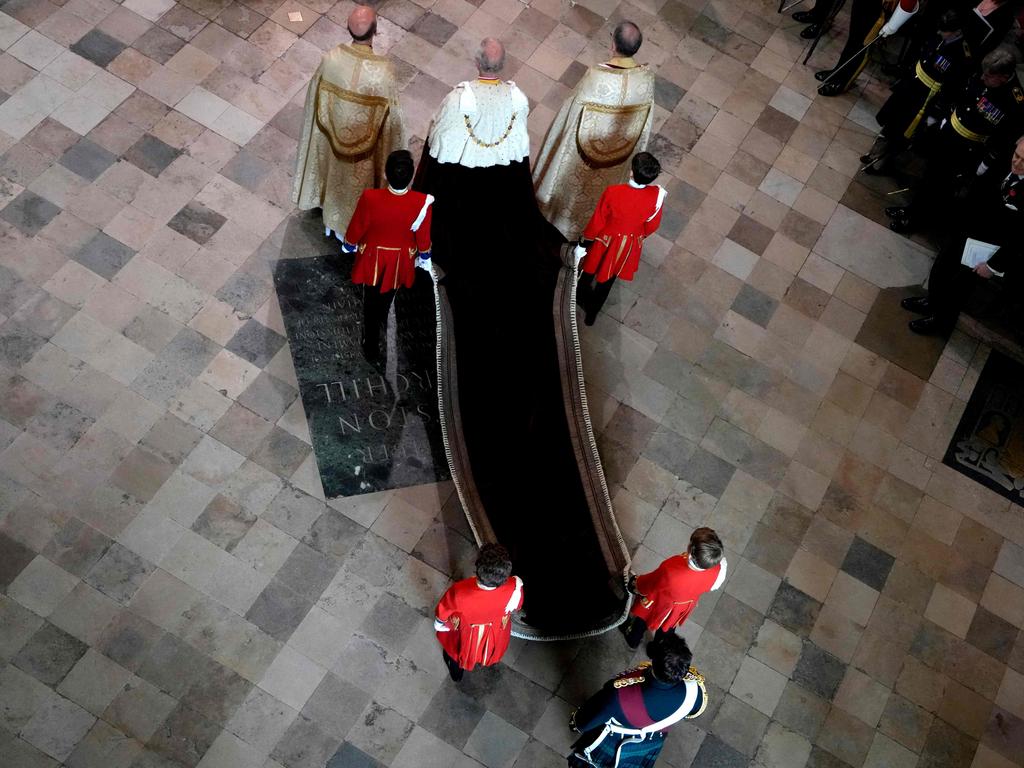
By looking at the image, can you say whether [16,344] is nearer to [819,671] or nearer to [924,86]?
[819,671]

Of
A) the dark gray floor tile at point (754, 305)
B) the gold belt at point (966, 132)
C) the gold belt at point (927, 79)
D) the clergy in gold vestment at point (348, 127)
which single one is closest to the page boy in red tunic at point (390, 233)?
the clergy in gold vestment at point (348, 127)

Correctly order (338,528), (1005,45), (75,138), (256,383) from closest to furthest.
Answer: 1. (338,528)
2. (256,383)
3. (75,138)
4. (1005,45)

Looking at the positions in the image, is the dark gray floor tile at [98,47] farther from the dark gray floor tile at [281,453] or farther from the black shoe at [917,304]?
the black shoe at [917,304]

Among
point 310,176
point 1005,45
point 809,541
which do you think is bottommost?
point 809,541

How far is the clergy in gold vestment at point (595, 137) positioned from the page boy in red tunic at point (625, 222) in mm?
668

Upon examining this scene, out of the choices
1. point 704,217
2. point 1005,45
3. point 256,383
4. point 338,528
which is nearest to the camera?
point 338,528

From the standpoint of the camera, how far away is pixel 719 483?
24.2 feet

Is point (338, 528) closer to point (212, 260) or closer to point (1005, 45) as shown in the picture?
point (212, 260)

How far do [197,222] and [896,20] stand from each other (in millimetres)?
6131

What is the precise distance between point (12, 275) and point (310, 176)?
86.0 inches

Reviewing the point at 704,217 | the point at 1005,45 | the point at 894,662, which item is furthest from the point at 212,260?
the point at 1005,45

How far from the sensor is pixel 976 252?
7.87 metres

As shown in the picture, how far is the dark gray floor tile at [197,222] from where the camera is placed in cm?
770

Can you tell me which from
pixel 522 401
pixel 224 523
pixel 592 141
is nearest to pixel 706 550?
pixel 522 401
